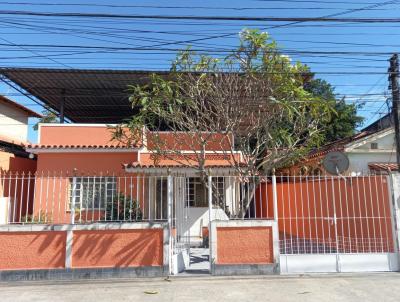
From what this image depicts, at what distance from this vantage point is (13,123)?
63.3 feet

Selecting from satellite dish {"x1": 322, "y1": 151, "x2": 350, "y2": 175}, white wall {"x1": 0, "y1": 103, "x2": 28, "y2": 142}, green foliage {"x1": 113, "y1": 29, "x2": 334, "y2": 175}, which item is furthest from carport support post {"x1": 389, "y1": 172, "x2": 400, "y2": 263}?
white wall {"x1": 0, "y1": 103, "x2": 28, "y2": 142}

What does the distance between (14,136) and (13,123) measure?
0.65 m

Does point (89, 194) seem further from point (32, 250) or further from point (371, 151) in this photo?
point (371, 151)

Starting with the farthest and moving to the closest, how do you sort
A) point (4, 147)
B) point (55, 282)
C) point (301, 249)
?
point (4, 147), point (301, 249), point (55, 282)

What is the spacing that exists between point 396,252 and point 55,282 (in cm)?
709

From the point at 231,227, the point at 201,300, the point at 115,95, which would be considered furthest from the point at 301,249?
the point at 115,95

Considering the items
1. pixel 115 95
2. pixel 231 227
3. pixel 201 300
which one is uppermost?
pixel 115 95

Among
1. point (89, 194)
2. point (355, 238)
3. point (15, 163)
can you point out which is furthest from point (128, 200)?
point (15, 163)

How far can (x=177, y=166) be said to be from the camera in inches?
498

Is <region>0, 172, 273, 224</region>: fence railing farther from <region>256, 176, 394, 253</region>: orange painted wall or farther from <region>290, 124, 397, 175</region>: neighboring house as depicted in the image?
<region>290, 124, 397, 175</region>: neighboring house

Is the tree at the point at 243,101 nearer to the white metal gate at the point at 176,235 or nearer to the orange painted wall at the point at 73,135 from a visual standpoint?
the white metal gate at the point at 176,235

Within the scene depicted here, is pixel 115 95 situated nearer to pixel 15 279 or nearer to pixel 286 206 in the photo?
pixel 286 206

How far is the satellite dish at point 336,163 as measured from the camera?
29.3ft

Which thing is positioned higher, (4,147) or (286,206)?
(4,147)
